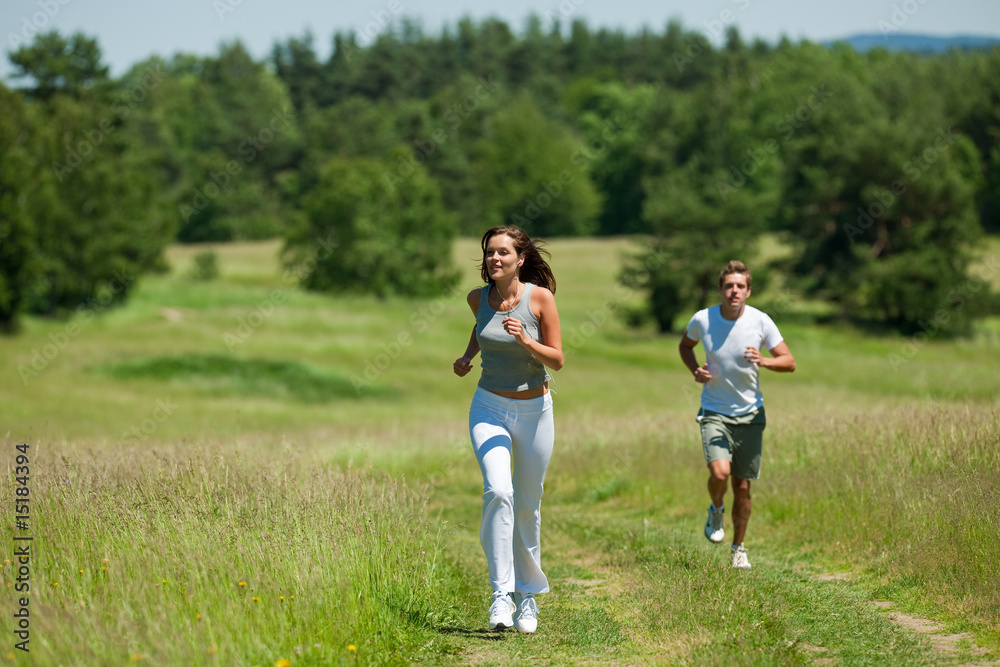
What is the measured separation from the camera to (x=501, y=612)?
5777mm

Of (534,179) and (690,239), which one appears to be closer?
(690,239)

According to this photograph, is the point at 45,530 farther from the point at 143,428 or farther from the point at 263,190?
the point at 263,190

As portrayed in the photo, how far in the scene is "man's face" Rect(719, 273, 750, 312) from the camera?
7.41m
